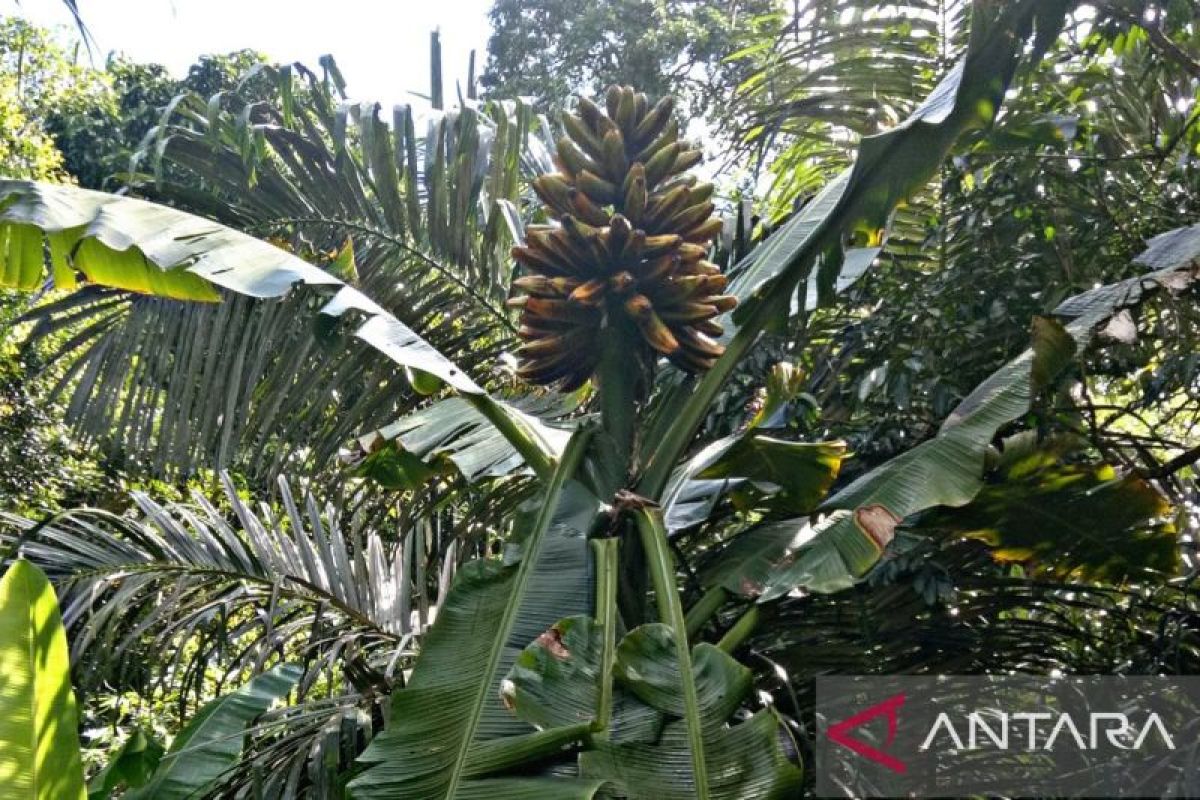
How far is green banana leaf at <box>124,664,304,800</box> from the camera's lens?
3.20 m

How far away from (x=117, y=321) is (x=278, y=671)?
1302mm

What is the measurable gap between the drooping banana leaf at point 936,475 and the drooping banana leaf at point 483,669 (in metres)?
0.42

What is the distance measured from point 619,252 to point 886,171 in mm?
689

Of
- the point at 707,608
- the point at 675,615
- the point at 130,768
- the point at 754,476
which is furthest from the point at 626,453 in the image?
the point at 130,768

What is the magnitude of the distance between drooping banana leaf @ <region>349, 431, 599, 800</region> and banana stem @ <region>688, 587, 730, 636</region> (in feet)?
1.07

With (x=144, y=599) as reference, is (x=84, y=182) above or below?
above

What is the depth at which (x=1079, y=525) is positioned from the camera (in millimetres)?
3070

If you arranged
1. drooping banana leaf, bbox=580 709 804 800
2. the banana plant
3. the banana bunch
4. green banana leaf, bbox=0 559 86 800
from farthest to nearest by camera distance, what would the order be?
the banana bunch → green banana leaf, bbox=0 559 86 800 → the banana plant → drooping banana leaf, bbox=580 709 804 800

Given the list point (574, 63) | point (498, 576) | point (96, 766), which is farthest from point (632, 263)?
point (574, 63)

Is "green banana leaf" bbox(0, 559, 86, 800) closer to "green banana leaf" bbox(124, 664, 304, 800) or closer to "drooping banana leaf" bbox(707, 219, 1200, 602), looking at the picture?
"green banana leaf" bbox(124, 664, 304, 800)

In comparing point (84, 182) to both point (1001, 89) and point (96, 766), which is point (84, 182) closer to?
point (96, 766)

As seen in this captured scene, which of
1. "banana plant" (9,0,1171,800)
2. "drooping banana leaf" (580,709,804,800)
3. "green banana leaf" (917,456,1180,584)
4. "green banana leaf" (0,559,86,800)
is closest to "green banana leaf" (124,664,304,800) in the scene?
"green banana leaf" (0,559,86,800)

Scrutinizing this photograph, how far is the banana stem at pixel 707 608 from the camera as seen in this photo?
277cm

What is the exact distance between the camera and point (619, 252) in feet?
9.72
